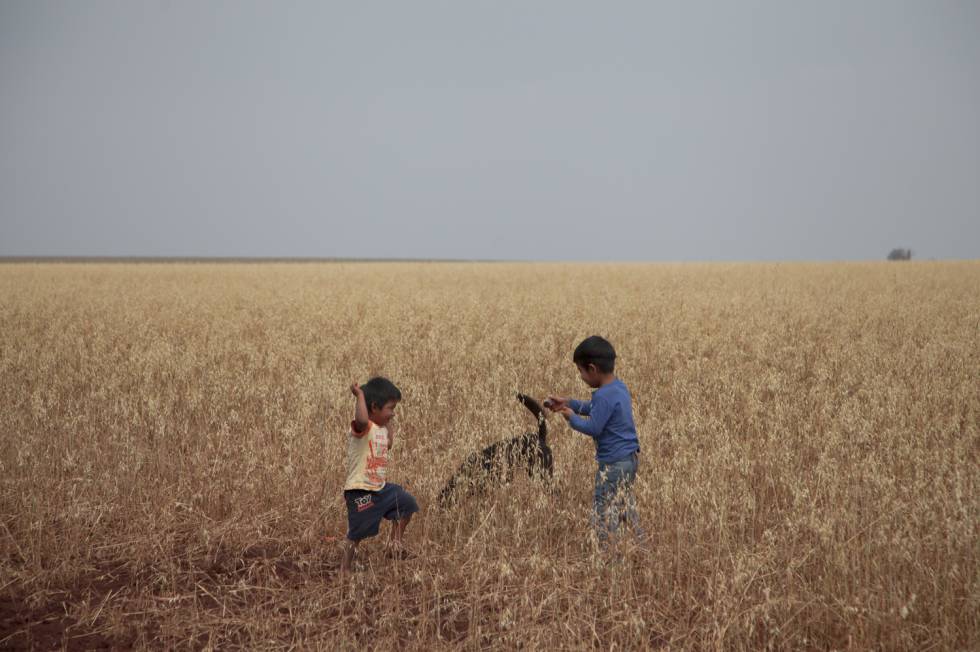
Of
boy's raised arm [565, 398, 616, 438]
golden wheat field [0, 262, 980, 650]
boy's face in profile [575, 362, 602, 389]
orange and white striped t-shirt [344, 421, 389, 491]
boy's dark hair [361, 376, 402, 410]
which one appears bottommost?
golden wheat field [0, 262, 980, 650]

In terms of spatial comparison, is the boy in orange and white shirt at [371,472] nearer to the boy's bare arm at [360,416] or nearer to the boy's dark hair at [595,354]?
the boy's bare arm at [360,416]

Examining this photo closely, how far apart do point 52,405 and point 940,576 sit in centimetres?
723

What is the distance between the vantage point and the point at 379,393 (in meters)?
3.78

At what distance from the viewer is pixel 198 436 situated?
246 inches

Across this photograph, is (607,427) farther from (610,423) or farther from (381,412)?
(381,412)

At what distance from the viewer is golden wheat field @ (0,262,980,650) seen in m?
3.45

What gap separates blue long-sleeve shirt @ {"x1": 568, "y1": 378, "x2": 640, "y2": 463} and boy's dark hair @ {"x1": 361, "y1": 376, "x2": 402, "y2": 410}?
1.01m

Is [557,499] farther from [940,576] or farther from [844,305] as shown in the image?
[844,305]

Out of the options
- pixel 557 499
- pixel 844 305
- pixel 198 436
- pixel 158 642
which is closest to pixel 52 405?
pixel 198 436

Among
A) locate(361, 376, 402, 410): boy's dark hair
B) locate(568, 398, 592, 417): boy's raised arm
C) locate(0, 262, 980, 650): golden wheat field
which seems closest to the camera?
locate(0, 262, 980, 650): golden wheat field

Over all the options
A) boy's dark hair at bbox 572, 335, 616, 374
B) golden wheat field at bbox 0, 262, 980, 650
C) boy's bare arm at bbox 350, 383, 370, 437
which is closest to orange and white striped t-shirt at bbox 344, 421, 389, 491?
boy's bare arm at bbox 350, 383, 370, 437

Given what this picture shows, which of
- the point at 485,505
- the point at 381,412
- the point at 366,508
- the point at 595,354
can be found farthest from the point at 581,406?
the point at 366,508

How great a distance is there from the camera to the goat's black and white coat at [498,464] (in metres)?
4.57

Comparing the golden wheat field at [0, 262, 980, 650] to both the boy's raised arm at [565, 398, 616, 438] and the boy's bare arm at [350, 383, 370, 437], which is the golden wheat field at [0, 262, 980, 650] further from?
the boy's bare arm at [350, 383, 370, 437]
